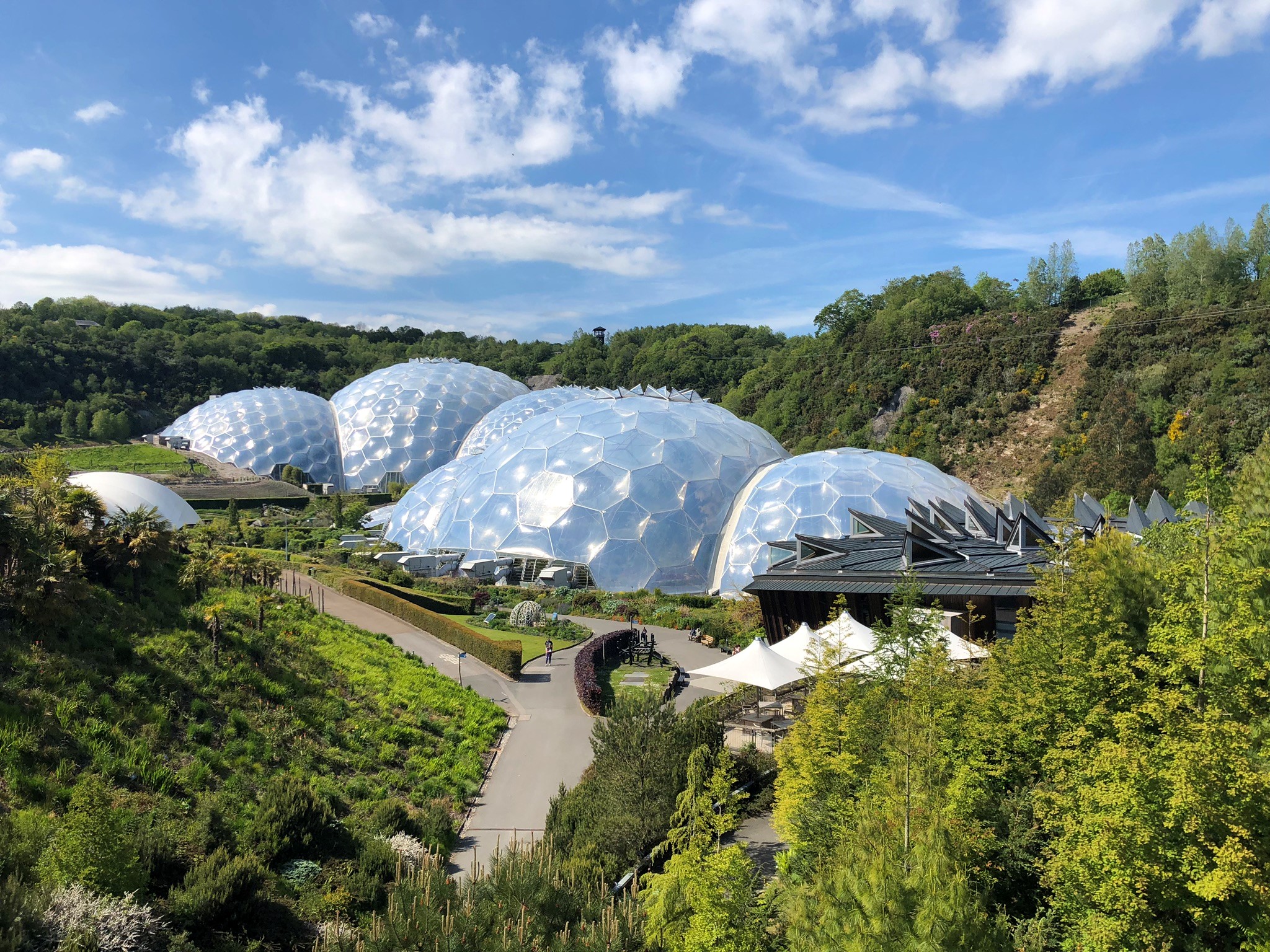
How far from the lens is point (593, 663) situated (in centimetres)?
2173

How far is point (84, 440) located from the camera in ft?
205

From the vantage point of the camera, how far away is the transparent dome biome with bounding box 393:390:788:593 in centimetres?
3075

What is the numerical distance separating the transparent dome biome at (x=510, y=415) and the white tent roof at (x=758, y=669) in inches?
1471

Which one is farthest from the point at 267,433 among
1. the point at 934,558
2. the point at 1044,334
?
the point at 1044,334

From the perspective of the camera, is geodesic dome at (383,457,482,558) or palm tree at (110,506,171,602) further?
geodesic dome at (383,457,482,558)

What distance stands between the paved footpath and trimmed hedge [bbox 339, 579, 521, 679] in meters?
0.23

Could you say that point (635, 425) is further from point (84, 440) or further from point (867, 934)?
point (84, 440)

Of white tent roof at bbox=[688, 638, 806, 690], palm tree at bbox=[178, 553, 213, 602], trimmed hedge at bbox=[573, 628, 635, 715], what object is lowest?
trimmed hedge at bbox=[573, 628, 635, 715]

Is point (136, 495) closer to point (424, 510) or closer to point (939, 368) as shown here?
point (424, 510)

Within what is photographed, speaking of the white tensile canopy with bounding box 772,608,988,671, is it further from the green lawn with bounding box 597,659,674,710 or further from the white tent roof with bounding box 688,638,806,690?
the green lawn with bounding box 597,659,674,710

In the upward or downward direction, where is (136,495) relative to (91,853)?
upward

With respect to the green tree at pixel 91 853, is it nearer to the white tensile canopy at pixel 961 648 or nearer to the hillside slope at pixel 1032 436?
the white tensile canopy at pixel 961 648

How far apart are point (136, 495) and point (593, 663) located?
26.7 m

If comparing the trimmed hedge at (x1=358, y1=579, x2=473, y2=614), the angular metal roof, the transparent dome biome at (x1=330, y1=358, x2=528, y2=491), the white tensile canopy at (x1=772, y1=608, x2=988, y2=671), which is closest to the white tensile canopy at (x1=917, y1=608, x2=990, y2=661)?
the white tensile canopy at (x1=772, y1=608, x2=988, y2=671)
